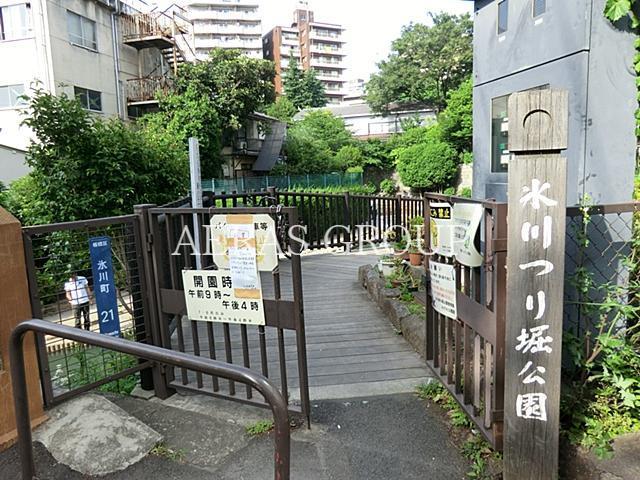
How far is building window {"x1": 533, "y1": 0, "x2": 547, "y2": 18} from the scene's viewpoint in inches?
122

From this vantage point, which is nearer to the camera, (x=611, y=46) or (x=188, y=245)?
(x=611, y=46)

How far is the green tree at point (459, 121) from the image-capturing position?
20.8 m

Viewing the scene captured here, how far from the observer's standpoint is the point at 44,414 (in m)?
2.82

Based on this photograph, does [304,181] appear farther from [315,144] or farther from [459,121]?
[459,121]

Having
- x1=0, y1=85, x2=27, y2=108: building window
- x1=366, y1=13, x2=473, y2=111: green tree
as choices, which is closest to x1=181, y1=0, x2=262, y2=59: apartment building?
x1=366, y1=13, x2=473, y2=111: green tree

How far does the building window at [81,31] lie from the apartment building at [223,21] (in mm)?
44990

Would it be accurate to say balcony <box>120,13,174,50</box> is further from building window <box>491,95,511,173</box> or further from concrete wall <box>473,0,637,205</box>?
concrete wall <box>473,0,637,205</box>

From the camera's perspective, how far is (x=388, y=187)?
2606cm

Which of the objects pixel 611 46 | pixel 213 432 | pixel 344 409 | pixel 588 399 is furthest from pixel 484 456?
pixel 611 46

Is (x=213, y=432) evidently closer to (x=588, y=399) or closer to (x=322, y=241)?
(x=588, y=399)

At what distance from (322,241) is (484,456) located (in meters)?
7.05

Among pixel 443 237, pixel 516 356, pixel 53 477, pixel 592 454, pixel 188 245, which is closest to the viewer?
pixel 516 356

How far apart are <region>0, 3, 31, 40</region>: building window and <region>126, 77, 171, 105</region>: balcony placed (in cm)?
488

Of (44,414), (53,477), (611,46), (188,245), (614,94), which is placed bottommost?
(53,477)
